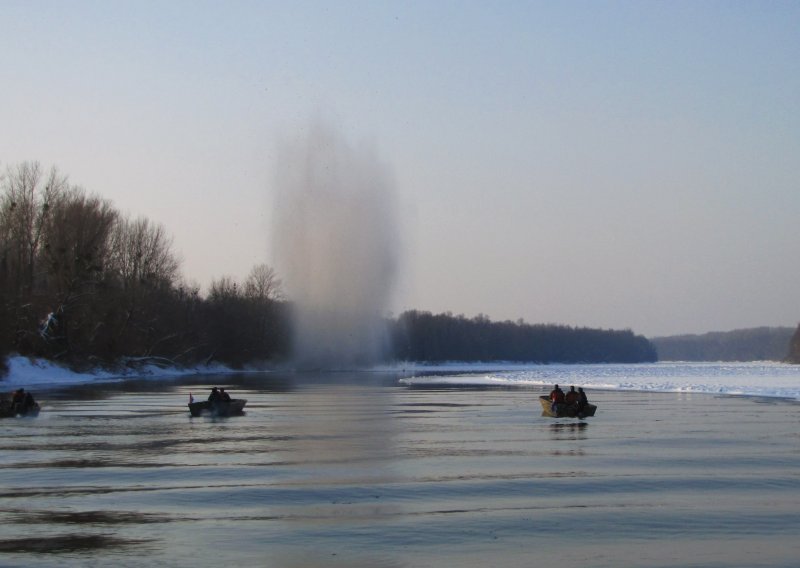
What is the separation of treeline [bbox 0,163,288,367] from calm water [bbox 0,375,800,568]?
5077cm

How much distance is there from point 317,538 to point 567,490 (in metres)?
6.41

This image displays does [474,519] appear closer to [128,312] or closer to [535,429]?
[535,429]

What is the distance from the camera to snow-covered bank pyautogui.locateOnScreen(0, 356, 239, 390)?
251 ft

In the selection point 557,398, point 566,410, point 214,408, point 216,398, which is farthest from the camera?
point 216,398

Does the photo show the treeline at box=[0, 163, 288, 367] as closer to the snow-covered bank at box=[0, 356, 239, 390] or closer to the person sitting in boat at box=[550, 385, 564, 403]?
the snow-covered bank at box=[0, 356, 239, 390]

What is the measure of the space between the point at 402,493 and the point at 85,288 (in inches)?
3144

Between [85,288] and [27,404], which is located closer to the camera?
[27,404]

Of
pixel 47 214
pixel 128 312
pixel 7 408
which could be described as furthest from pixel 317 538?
pixel 128 312

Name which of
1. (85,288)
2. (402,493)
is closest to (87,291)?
(85,288)

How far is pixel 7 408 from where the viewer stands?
41344 millimetres

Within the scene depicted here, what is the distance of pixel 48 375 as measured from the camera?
279 ft

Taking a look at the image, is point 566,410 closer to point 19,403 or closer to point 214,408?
point 214,408

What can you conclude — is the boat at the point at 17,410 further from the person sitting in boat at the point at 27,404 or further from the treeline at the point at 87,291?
the treeline at the point at 87,291

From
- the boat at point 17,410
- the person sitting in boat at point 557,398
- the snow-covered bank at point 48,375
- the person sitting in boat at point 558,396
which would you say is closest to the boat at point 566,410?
the person sitting in boat at point 557,398
